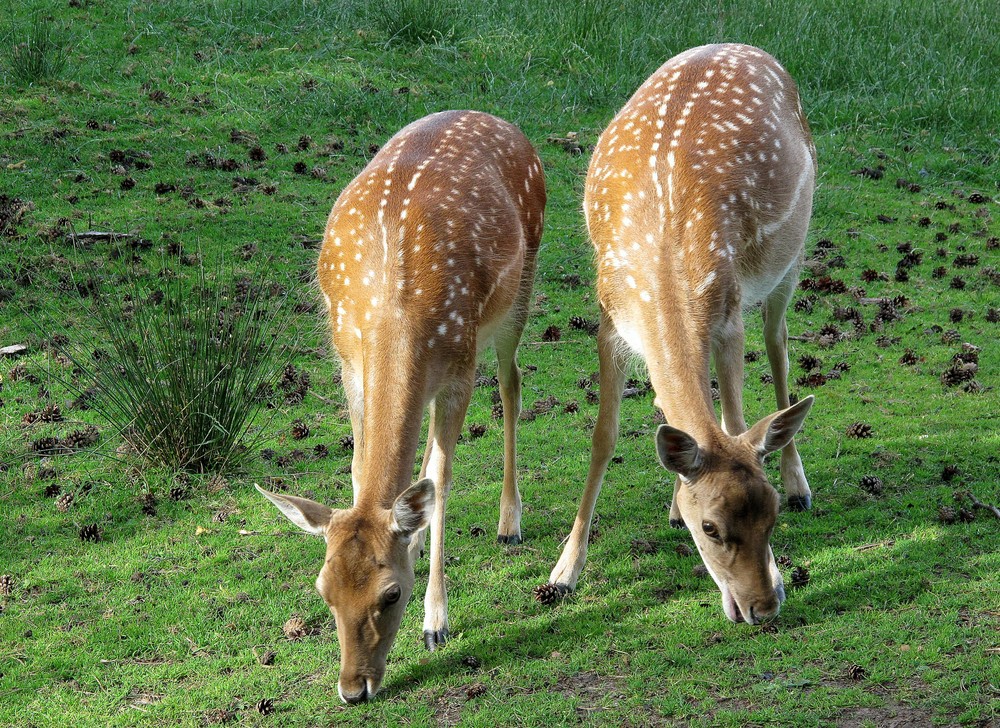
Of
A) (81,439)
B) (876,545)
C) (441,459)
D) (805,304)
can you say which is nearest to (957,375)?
(805,304)

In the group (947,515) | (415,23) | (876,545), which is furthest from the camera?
(415,23)

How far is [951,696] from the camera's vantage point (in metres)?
4.20

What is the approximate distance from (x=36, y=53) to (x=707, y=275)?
26.6 feet

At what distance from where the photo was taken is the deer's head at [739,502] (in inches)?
177

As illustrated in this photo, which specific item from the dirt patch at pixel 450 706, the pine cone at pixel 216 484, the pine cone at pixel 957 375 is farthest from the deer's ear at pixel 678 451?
the pine cone at pixel 957 375

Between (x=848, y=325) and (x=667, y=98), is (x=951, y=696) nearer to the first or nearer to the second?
(x=667, y=98)

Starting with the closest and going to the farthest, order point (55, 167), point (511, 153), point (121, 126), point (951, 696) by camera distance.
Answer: point (951, 696), point (511, 153), point (55, 167), point (121, 126)

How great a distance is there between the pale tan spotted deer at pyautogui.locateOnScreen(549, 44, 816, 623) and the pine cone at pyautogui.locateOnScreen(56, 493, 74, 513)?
276 centimetres

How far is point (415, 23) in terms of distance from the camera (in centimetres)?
1220

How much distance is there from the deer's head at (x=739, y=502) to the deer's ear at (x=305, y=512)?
138 centimetres

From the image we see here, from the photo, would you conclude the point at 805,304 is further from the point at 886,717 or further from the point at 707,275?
the point at 886,717

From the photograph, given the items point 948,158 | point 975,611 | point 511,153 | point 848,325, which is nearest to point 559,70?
point 948,158

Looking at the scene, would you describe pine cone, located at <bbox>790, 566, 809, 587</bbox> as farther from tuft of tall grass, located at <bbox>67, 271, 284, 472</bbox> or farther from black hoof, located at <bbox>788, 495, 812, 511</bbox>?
tuft of tall grass, located at <bbox>67, 271, 284, 472</bbox>

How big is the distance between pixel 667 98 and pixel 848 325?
3074 mm
